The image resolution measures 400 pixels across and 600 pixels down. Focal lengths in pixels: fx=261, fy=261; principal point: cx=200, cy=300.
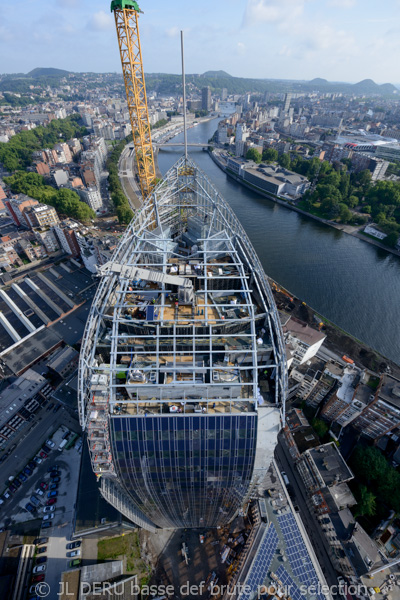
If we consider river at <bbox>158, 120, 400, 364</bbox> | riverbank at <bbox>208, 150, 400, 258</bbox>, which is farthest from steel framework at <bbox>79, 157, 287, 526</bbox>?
riverbank at <bbox>208, 150, 400, 258</bbox>

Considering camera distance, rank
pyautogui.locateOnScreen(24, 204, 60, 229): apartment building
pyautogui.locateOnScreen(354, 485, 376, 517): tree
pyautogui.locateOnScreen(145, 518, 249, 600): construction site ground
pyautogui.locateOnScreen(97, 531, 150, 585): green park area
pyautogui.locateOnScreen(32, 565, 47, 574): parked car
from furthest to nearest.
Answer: pyautogui.locateOnScreen(24, 204, 60, 229): apartment building < pyautogui.locateOnScreen(354, 485, 376, 517): tree < pyautogui.locateOnScreen(32, 565, 47, 574): parked car < pyautogui.locateOnScreen(97, 531, 150, 585): green park area < pyautogui.locateOnScreen(145, 518, 249, 600): construction site ground

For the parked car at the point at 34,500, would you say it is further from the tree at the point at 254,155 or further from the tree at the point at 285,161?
the tree at the point at 254,155

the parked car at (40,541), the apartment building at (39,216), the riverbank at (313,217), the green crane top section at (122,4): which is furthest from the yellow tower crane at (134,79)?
the parked car at (40,541)

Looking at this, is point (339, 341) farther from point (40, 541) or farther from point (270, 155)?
point (270, 155)

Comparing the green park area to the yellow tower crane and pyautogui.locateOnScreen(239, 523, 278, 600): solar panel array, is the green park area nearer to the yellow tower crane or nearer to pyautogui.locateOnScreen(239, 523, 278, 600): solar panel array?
pyautogui.locateOnScreen(239, 523, 278, 600): solar panel array

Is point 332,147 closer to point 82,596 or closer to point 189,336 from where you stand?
point 189,336
